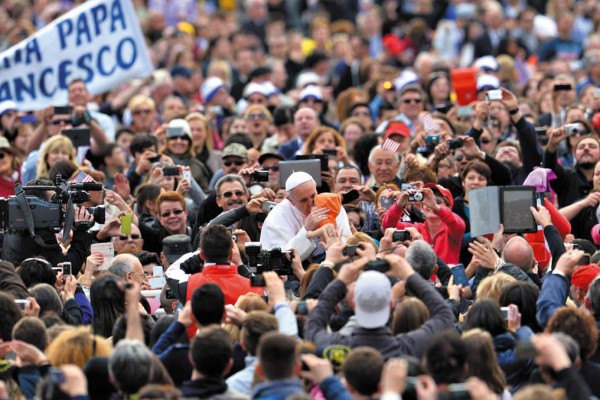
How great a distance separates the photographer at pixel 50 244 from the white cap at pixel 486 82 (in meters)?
6.69

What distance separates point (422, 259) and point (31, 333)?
280 cm

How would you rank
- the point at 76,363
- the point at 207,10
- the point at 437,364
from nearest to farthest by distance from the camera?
the point at 437,364 < the point at 76,363 < the point at 207,10

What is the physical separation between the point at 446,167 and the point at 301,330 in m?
5.04

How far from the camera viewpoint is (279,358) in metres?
9.16

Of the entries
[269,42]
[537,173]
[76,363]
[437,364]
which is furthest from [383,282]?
[269,42]

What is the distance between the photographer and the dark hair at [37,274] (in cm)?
1210

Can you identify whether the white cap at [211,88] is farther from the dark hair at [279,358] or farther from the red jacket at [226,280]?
the dark hair at [279,358]

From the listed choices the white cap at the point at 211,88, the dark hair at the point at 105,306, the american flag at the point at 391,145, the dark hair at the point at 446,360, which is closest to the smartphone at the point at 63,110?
the white cap at the point at 211,88

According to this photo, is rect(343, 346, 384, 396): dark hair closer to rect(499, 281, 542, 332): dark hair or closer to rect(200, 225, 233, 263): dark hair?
rect(499, 281, 542, 332): dark hair

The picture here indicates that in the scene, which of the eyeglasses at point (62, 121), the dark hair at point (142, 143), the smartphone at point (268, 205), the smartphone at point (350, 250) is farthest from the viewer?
the eyeglasses at point (62, 121)

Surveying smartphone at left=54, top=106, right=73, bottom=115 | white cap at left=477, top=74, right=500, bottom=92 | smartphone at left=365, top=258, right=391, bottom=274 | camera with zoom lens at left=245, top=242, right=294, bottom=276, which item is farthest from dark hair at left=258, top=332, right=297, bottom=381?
white cap at left=477, top=74, right=500, bottom=92

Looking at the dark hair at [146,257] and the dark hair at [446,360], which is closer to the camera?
Answer: the dark hair at [446,360]

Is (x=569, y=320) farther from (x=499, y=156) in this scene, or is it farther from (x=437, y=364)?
(x=499, y=156)

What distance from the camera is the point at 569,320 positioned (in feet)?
32.3
